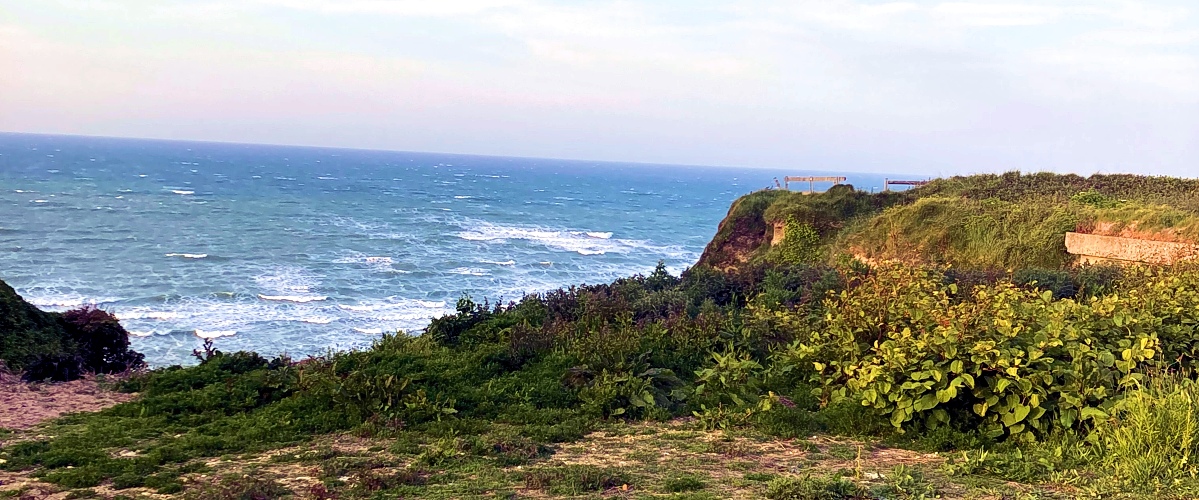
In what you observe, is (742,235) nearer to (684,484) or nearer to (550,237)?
(684,484)

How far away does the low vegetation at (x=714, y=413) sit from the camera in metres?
5.11

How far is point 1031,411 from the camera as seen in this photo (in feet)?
19.4

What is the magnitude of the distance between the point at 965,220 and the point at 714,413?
49.8 feet

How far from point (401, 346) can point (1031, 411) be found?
6781 millimetres

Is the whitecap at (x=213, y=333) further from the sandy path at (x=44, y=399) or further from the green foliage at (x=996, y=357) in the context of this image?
the green foliage at (x=996, y=357)

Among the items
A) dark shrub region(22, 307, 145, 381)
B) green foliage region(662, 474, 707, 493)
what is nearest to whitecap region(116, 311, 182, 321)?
dark shrub region(22, 307, 145, 381)

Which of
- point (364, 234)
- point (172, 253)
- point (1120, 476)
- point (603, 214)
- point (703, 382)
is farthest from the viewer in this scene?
point (603, 214)

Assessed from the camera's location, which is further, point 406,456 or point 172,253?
point 172,253

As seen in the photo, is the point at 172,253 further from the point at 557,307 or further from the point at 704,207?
the point at 704,207

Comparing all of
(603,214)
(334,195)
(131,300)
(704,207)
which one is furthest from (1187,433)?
(704,207)

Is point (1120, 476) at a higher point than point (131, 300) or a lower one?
higher

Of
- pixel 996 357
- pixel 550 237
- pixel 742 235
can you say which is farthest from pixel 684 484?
pixel 550 237

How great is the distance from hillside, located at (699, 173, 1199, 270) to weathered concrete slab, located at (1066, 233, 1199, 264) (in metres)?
0.30

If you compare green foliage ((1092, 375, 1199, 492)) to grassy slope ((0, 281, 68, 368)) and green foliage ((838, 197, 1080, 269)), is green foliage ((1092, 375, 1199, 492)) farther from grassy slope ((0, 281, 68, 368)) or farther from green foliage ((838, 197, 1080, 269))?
green foliage ((838, 197, 1080, 269))
